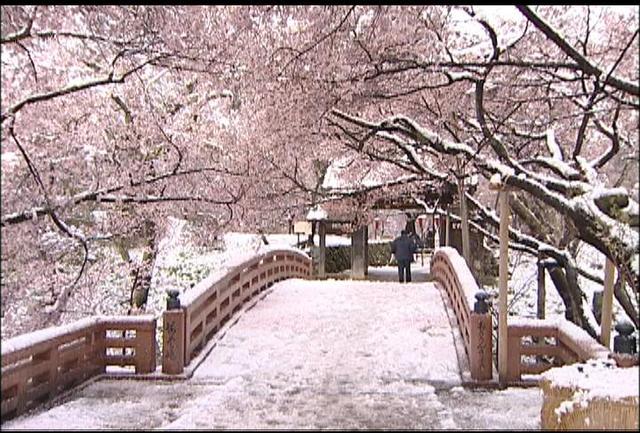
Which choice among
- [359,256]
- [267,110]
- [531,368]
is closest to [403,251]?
[359,256]

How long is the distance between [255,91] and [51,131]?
2675mm

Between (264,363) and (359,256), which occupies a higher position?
(359,256)

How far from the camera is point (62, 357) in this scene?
5680 millimetres

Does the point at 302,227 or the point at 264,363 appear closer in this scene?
the point at 264,363

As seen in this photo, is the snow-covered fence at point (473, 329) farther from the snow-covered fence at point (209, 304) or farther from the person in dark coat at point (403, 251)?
the person in dark coat at point (403, 251)

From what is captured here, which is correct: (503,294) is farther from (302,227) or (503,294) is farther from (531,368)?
(302,227)

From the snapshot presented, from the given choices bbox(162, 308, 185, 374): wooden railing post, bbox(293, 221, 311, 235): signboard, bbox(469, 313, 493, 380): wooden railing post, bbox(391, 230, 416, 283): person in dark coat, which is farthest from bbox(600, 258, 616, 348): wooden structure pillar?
bbox(293, 221, 311, 235): signboard

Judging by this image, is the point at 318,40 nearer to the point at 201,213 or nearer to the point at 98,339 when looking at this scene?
the point at 98,339

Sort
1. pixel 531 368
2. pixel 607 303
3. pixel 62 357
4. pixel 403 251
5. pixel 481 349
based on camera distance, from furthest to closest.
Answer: pixel 403 251 < pixel 481 349 < pixel 531 368 < pixel 62 357 < pixel 607 303

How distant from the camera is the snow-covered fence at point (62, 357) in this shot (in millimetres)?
4387

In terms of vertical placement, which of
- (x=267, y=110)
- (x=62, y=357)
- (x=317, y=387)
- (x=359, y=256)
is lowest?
(x=317, y=387)

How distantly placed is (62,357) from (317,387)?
2337mm

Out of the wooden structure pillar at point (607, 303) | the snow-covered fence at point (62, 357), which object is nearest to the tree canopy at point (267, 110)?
the wooden structure pillar at point (607, 303)

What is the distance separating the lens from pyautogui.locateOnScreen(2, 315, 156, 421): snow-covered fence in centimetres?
439
